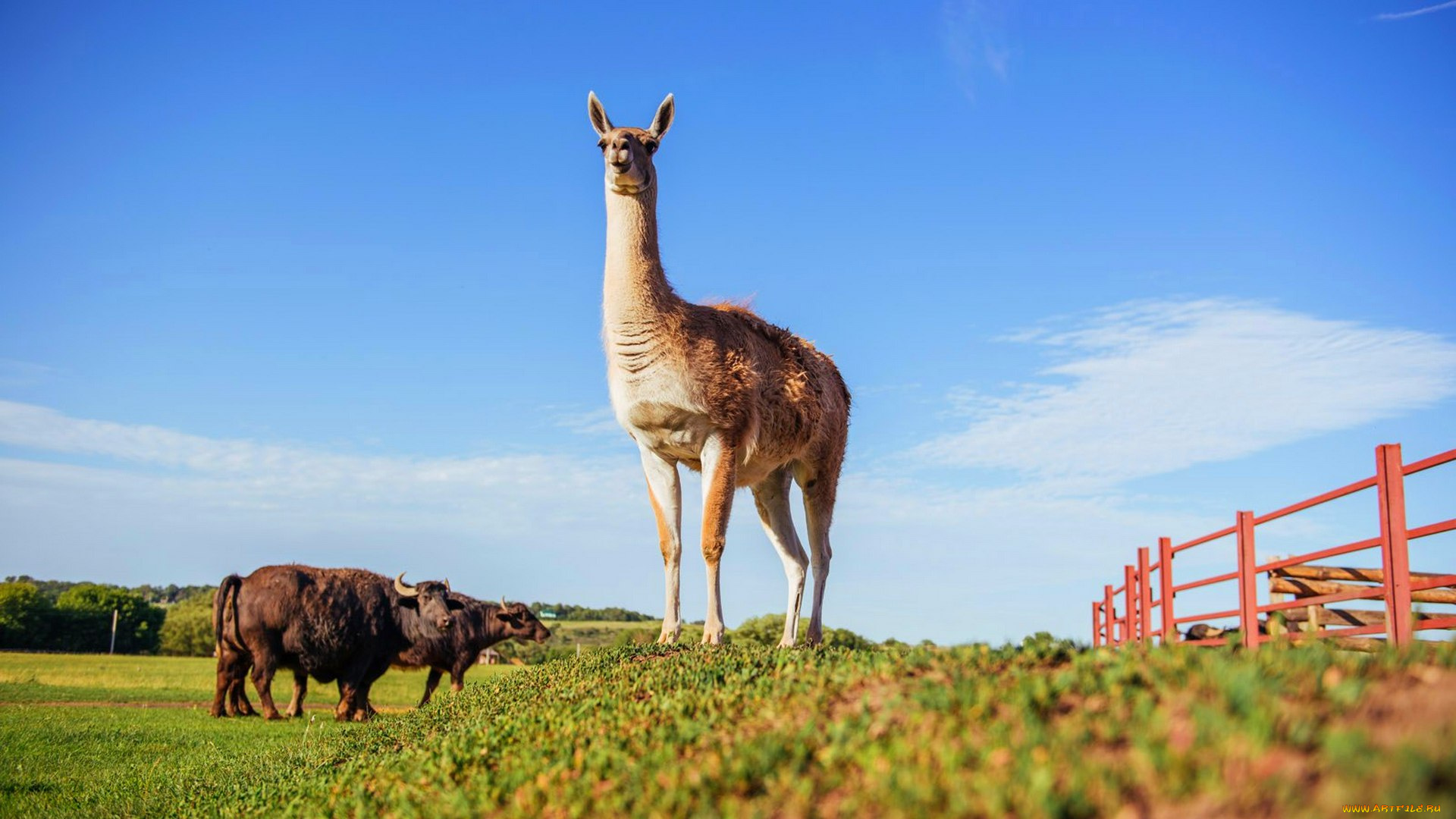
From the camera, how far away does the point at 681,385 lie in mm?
10172

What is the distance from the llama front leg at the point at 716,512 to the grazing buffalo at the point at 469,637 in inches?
395

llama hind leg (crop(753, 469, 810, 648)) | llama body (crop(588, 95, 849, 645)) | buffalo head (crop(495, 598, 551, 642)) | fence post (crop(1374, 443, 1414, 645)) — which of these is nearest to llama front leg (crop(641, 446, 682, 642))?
llama body (crop(588, 95, 849, 645))

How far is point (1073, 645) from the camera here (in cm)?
612

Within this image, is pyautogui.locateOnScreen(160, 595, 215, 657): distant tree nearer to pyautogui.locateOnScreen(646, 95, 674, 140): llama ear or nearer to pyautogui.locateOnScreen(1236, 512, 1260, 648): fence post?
pyautogui.locateOnScreen(646, 95, 674, 140): llama ear

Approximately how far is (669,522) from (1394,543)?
6138 millimetres

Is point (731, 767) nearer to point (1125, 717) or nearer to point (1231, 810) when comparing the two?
point (1125, 717)

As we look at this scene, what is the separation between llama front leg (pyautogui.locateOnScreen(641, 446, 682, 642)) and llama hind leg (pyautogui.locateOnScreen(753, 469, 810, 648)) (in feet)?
6.02

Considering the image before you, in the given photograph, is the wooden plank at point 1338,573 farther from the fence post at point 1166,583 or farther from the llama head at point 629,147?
the llama head at point 629,147

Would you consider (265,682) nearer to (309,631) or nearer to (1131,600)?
(309,631)

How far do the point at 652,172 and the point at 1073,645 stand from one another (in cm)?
684

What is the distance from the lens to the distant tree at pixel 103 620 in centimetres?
5800

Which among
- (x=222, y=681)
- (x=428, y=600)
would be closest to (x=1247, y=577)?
(x=428, y=600)

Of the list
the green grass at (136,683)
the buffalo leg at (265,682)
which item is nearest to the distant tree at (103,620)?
the green grass at (136,683)

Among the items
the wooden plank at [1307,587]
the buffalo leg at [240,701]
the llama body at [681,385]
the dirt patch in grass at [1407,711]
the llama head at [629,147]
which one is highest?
the llama head at [629,147]
